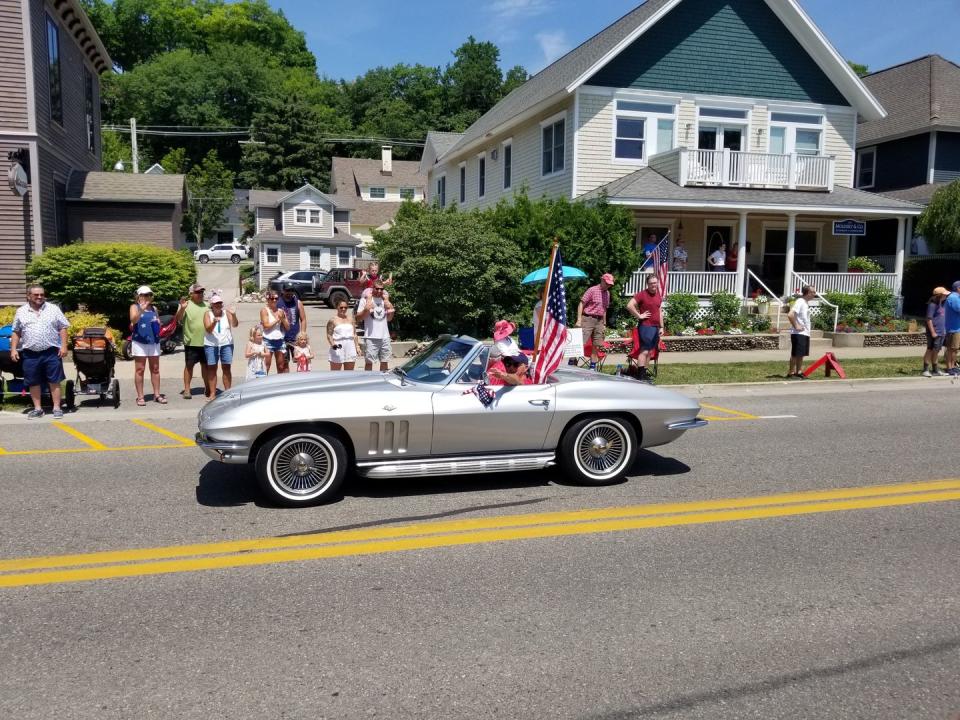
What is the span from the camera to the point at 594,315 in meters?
14.0

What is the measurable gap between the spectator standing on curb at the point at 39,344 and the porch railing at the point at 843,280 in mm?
19008

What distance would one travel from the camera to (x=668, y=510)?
625 cm

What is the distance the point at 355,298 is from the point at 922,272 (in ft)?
67.3

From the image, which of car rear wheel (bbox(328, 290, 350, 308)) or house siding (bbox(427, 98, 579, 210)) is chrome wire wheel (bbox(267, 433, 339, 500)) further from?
car rear wheel (bbox(328, 290, 350, 308))

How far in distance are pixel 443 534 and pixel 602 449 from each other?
1900mm

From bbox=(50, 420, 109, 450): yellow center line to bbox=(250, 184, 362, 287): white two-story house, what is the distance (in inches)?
1429

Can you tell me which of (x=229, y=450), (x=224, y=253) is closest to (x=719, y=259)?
(x=229, y=450)

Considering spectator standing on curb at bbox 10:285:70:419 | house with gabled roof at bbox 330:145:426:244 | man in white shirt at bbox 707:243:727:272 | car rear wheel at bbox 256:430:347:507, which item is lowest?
car rear wheel at bbox 256:430:347:507

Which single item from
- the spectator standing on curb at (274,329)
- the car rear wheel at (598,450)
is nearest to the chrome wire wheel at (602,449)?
the car rear wheel at (598,450)

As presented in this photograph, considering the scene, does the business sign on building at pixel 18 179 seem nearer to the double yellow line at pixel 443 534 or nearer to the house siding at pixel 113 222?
the house siding at pixel 113 222

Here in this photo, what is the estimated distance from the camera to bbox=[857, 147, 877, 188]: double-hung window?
100ft

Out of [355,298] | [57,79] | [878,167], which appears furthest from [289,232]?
[878,167]

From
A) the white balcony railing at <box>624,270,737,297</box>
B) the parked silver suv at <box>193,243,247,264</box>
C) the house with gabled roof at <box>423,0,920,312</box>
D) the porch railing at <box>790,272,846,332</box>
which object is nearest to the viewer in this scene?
the porch railing at <box>790,272,846,332</box>

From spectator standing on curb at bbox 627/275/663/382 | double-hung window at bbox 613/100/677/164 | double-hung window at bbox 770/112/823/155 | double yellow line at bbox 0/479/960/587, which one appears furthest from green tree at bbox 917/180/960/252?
double yellow line at bbox 0/479/960/587
